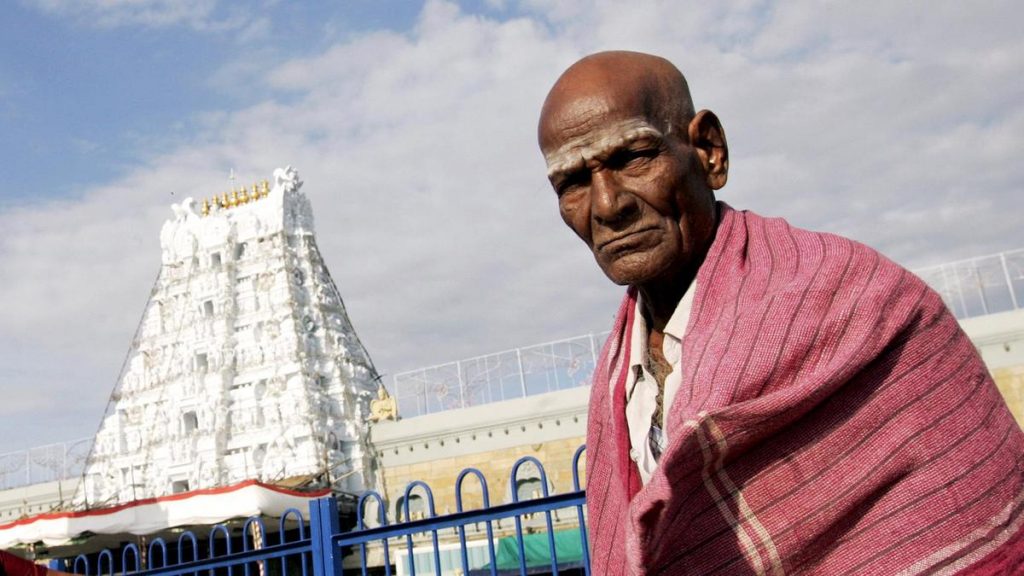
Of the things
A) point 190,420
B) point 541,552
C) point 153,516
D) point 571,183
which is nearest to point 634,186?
point 571,183

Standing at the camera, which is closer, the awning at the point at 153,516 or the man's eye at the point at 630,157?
the man's eye at the point at 630,157

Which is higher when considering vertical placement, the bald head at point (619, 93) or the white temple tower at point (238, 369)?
the white temple tower at point (238, 369)

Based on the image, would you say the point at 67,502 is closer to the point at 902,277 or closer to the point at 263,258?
the point at 263,258

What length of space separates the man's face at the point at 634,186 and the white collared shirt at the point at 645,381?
0.09 meters

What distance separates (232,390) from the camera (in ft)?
84.4

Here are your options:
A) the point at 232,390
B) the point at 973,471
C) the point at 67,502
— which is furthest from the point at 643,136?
the point at 67,502

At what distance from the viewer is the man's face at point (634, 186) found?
1358 mm

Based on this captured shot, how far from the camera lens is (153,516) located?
51.3 ft

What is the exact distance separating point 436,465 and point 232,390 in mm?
9445

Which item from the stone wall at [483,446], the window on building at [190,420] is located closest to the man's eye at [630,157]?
the stone wall at [483,446]

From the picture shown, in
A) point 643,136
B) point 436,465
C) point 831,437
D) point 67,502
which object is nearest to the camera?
point 831,437

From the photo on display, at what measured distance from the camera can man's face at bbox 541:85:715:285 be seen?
1358 mm

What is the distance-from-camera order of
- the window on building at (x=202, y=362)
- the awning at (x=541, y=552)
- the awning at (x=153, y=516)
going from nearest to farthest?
1. the awning at (x=541, y=552)
2. the awning at (x=153, y=516)
3. the window on building at (x=202, y=362)

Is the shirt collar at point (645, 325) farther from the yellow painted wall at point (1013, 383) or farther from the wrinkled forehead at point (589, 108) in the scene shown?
the yellow painted wall at point (1013, 383)
